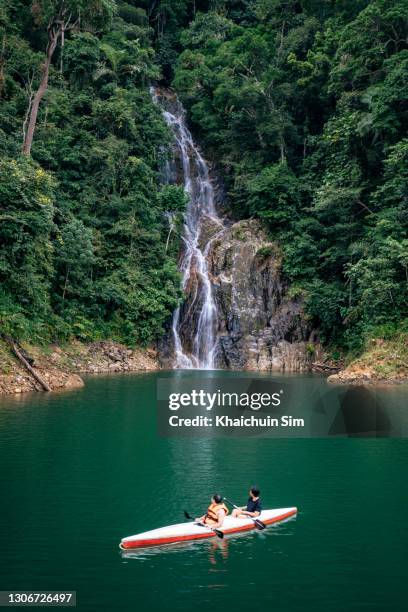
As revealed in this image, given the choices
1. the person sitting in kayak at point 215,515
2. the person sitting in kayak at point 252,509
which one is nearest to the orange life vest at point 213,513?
the person sitting in kayak at point 215,515

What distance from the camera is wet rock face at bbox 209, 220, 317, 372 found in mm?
38766

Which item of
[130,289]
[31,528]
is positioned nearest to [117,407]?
[31,528]

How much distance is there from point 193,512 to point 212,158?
41544 millimetres

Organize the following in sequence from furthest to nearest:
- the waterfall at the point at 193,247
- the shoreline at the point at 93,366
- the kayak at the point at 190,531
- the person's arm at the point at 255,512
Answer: the waterfall at the point at 193,247 → the shoreline at the point at 93,366 → the person's arm at the point at 255,512 → the kayak at the point at 190,531

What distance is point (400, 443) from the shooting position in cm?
1820

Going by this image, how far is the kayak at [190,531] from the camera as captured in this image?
988 centimetres

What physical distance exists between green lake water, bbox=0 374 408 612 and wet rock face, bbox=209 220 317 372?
19109 mm

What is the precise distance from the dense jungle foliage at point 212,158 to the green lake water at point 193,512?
13427 millimetres

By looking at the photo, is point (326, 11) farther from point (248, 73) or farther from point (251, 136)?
point (251, 136)

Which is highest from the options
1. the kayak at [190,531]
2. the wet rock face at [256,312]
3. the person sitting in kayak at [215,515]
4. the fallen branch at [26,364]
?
the wet rock face at [256,312]

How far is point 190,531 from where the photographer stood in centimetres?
1044

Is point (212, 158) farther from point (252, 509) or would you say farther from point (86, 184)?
point (252, 509)

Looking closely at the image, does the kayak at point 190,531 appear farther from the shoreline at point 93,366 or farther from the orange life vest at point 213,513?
the shoreline at point 93,366

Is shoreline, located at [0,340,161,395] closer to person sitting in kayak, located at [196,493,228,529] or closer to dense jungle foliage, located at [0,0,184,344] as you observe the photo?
dense jungle foliage, located at [0,0,184,344]
